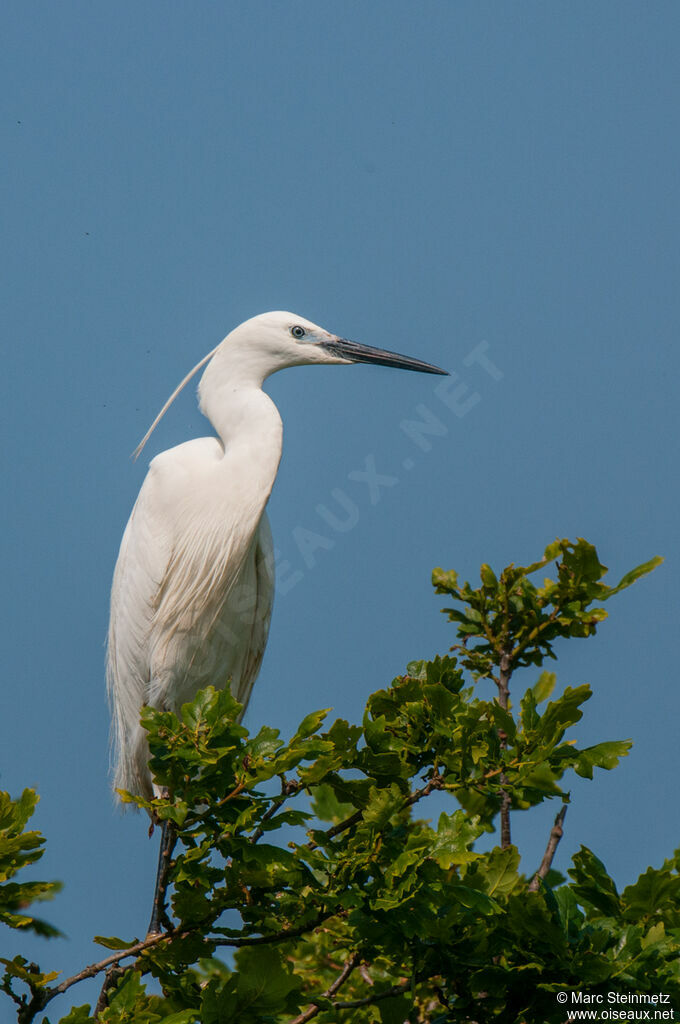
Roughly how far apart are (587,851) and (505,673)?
37.8 inches

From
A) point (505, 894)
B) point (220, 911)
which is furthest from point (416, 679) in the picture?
point (220, 911)

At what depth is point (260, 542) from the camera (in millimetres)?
5281

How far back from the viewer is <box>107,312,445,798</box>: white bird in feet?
15.9

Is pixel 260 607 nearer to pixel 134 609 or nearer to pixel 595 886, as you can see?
pixel 134 609

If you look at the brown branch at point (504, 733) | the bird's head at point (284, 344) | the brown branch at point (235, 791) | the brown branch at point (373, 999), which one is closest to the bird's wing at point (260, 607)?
the bird's head at point (284, 344)

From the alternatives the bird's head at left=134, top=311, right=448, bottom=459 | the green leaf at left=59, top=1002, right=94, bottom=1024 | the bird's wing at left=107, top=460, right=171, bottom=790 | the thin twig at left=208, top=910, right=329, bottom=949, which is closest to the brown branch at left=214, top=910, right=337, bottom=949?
the thin twig at left=208, top=910, right=329, bottom=949

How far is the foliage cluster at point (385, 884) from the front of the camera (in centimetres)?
275

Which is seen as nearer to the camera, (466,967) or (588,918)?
(466,967)

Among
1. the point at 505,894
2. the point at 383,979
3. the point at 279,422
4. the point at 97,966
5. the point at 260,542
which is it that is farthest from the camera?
the point at 260,542

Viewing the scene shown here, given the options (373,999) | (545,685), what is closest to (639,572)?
(545,685)

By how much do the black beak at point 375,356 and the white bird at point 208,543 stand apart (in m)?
0.01

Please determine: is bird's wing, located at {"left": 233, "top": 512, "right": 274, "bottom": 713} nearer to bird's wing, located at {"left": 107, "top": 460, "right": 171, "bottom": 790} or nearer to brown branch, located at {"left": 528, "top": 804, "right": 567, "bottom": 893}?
bird's wing, located at {"left": 107, "top": 460, "right": 171, "bottom": 790}

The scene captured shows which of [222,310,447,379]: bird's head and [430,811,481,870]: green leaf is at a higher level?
[222,310,447,379]: bird's head

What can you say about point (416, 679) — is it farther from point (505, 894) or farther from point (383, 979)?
point (383, 979)
